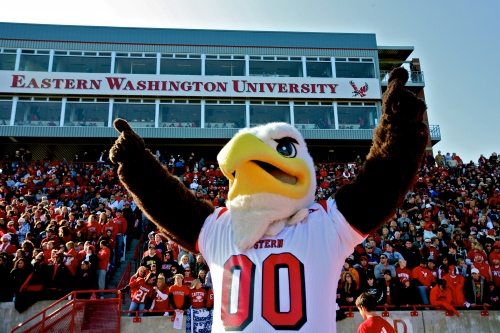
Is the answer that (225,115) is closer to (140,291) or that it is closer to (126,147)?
(140,291)

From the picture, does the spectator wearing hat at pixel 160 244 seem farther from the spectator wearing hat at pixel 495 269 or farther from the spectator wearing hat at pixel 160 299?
the spectator wearing hat at pixel 495 269

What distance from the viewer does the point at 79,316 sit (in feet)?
26.7

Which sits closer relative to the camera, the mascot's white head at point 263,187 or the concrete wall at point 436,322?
the mascot's white head at point 263,187

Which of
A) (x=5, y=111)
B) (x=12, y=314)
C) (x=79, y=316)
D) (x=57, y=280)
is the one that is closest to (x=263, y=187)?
(x=79, y=316)

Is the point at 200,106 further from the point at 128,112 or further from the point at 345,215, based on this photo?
the point at 345,215

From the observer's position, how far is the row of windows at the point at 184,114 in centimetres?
2212

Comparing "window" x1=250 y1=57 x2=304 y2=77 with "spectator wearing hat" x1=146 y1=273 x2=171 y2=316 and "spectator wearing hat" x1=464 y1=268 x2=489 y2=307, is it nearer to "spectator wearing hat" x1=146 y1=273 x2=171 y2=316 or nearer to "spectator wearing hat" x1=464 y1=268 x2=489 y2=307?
"spectator wearing hat" x1=464 y1=268 x2=489 y2=307

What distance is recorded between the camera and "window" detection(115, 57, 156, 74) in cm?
2331

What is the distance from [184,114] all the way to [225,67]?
3089 millimetres

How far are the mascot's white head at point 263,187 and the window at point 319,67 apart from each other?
71.5ft

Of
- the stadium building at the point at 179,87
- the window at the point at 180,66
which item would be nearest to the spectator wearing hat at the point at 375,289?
the stadium building at the point at 179,87

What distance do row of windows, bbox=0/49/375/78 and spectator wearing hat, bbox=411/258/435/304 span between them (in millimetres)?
15892

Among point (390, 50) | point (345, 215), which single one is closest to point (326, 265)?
point (345, 215)

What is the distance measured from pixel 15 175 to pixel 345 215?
17357 mm
